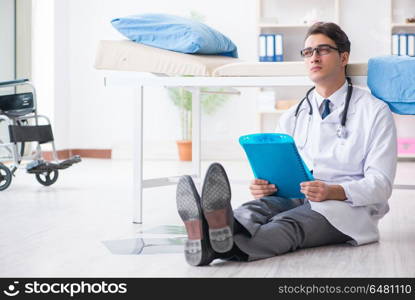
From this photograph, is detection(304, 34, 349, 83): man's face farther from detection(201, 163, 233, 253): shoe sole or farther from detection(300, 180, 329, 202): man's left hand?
detection(201, 163, 233, 253): shoe sole

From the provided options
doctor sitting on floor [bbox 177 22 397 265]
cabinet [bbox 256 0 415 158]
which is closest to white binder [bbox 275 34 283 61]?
cabinet [bbox 256 0 415 158]

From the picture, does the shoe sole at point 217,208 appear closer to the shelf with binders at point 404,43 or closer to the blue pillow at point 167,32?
the blue pillow at point 167,32

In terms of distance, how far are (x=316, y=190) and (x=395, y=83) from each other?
472mm

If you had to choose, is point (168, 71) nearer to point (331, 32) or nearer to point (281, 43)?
point (331, 32)

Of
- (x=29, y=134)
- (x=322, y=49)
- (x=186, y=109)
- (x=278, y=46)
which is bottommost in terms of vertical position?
(x=29, y=134)

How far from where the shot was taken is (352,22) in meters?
5.97

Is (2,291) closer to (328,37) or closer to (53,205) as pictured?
(328,37)

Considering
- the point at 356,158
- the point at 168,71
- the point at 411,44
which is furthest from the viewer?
the point at 411,44

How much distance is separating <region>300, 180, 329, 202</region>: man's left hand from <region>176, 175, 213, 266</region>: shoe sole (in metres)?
0.38

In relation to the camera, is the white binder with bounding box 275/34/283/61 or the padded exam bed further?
the white binder with bounding box 275/34/283/61

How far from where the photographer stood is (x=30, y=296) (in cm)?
149

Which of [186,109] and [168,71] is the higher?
[168,71]

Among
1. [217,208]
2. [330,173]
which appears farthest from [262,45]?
[217,208]

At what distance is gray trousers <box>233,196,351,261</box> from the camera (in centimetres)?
187
